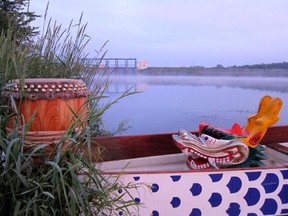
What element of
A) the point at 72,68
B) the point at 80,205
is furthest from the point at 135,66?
the point at 80,205

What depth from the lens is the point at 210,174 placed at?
1667 millimetres

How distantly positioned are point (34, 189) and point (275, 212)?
3.95 feet

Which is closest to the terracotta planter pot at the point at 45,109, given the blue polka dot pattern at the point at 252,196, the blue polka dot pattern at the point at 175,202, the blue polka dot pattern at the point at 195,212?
the blue polka dot pattern at the point at 175,202

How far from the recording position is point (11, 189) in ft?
3.92

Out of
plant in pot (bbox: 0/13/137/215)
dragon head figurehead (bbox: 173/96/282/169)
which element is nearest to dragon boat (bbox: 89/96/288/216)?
dragon head figurehead (bbox: 173/96/282/169)

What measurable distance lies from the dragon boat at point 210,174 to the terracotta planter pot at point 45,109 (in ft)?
1.09

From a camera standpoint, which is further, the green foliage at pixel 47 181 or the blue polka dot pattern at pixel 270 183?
the blue polka dot pattern at pixel 270 183

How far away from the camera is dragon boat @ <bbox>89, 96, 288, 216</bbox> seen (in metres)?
1.62

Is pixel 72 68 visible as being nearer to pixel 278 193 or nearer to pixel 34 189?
pixel 34 189

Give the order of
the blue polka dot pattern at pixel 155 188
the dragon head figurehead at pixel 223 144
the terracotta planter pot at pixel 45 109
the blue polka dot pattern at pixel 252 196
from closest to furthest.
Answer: the terracotta planter pot at pixel 45 109 → the blue polka dot pattern at pixel 155 188 → the blue polka dot pattern at pixel 252 196 → the dragon head figurehead at pixel 223 144

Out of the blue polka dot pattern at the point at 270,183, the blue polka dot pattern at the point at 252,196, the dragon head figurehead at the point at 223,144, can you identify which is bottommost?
the blue polka dot pattern at the point at 252,196

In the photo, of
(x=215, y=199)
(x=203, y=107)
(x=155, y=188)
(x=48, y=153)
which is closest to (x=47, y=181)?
(x=48, y=153)

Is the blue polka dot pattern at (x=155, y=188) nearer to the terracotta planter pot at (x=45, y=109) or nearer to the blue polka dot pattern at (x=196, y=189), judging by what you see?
the blue polka dot pattern at (x=196, y=189)

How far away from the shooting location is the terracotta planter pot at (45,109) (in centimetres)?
132
